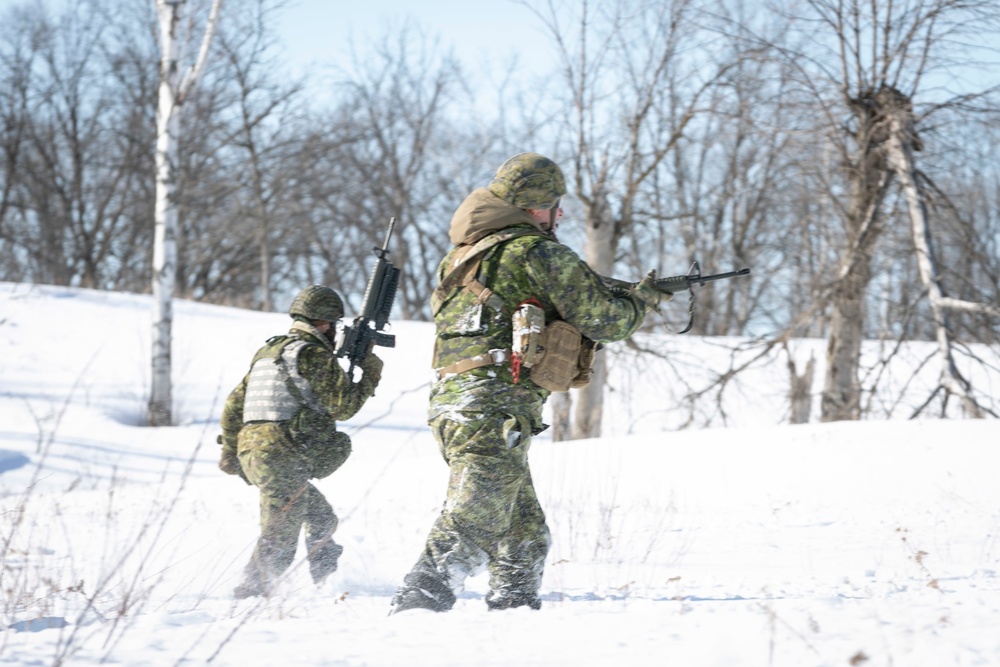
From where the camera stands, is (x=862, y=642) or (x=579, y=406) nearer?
(x=862, y=642)

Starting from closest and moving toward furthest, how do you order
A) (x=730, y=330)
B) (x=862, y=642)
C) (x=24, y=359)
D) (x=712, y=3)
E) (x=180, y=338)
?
(x=862, y=642) → (x=712, y=3) → (x=24, y=359) → (x=180, y=338) → (x=730, y=330)

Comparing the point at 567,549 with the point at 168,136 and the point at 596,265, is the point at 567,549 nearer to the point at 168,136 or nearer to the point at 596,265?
the point at 596,265

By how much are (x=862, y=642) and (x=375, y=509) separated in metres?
5.54

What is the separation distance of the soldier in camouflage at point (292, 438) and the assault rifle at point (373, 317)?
0.09m

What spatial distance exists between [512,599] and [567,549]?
7.33 ft

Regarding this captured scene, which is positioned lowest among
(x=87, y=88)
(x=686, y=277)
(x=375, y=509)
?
(x=375, y=509)

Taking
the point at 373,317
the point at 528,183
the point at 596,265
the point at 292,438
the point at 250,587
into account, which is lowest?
the point at 250,587

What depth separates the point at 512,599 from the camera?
12.0 ft

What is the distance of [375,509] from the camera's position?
7621mm

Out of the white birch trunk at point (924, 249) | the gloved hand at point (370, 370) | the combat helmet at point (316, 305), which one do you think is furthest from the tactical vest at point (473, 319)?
the white birch trunk at point (924, 249)

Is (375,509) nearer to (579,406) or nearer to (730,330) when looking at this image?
(579,406)

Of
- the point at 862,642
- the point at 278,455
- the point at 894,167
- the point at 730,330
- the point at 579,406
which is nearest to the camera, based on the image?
the point at 862,642

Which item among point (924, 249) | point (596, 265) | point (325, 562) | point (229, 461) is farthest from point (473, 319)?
point (596, 265)

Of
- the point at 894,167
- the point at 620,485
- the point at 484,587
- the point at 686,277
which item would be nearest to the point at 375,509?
the point at 620,485
